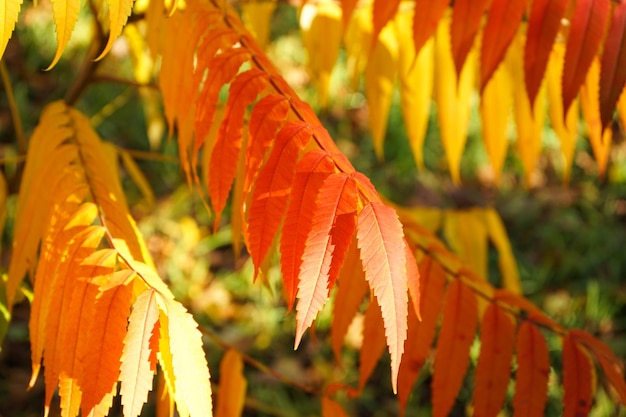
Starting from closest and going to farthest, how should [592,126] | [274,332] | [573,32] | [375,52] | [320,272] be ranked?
1. [320,272]
2. [573,32]
3. [592,126]
4. [375,52]
5. [274,332]

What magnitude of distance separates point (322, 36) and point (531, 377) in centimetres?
66

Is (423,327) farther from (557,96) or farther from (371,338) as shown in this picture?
(557,96)

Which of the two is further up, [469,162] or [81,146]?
[81,146]

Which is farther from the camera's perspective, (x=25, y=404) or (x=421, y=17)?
(x=25, y=404)

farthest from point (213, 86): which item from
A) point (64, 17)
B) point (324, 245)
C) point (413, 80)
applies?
point (413, 80)

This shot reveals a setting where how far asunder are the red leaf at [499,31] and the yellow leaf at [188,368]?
1.51ft

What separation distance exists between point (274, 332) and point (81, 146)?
5.71 feet

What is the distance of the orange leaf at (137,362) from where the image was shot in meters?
0.62

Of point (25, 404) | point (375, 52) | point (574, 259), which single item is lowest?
point (574, 259)

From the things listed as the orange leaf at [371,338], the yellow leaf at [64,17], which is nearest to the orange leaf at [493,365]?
the orange leaf at [371,338]

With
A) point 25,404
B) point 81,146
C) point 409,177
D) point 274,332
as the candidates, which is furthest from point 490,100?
point 409,177

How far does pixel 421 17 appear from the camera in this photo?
0.94 metres

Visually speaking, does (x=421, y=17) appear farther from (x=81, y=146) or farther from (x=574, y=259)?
(x=574, y=259)

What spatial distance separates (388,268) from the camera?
23.7 inches
